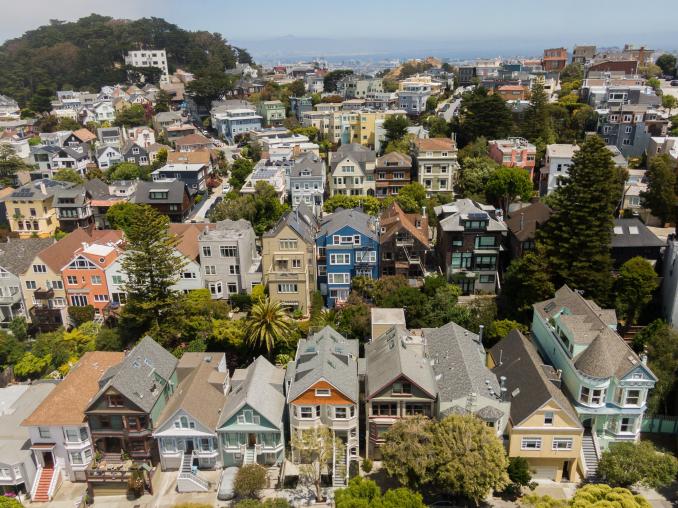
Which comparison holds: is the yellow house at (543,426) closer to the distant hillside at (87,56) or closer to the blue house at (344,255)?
the blue house at (344,255)

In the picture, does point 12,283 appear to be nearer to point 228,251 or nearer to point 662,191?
point 228,251

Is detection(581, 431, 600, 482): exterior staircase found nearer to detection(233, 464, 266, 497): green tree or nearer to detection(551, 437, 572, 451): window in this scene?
detection(551, 437, 572, 451): window

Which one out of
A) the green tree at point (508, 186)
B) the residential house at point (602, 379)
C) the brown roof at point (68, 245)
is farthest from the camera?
the green tree at point (508, 186)

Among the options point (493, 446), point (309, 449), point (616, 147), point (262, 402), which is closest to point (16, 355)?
point (262, 402)

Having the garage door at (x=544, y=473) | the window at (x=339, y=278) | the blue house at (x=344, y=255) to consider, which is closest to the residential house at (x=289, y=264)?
the blue house at (x=344, y=255)

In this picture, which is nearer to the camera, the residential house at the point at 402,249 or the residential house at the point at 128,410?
the residential house at the point at 128,410

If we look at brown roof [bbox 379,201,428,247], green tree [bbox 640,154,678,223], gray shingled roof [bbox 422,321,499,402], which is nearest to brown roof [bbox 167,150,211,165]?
brown roof [bbox 379,201,428,247]

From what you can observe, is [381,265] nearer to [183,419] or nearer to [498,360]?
[498,360]
